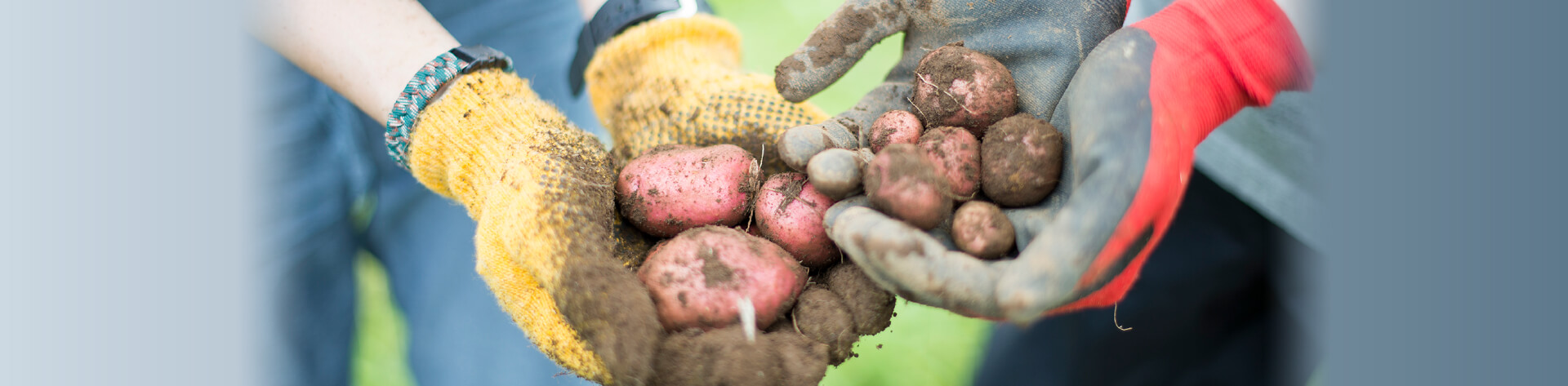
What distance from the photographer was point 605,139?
2.75 meters

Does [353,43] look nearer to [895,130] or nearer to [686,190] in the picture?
[686,190]

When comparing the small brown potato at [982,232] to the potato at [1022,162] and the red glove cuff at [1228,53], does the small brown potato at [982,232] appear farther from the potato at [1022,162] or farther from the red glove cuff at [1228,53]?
the red glove cuff at [1228,53]

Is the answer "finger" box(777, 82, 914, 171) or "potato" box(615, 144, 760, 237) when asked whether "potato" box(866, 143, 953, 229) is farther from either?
"potato" box(615, 144, 760, 237)

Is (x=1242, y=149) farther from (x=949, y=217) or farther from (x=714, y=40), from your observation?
(x=714, y=40)

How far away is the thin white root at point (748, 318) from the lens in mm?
1172

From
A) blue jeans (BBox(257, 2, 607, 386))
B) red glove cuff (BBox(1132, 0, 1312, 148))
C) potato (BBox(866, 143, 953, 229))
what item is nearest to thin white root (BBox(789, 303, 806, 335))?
potato (BBox(866, 143, 953, 229))

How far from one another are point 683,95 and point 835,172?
77cm

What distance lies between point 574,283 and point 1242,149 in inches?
72.4

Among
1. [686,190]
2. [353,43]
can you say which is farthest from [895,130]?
[353,43]

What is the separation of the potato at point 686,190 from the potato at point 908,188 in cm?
34

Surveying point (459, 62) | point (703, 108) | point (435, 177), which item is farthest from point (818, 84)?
point (435, 177)

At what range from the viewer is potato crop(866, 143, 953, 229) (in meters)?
1.22

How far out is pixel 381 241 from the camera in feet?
8.43

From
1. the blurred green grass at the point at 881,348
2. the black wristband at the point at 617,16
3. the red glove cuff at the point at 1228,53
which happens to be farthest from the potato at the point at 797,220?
the blurred green grass at the point at 881,348
